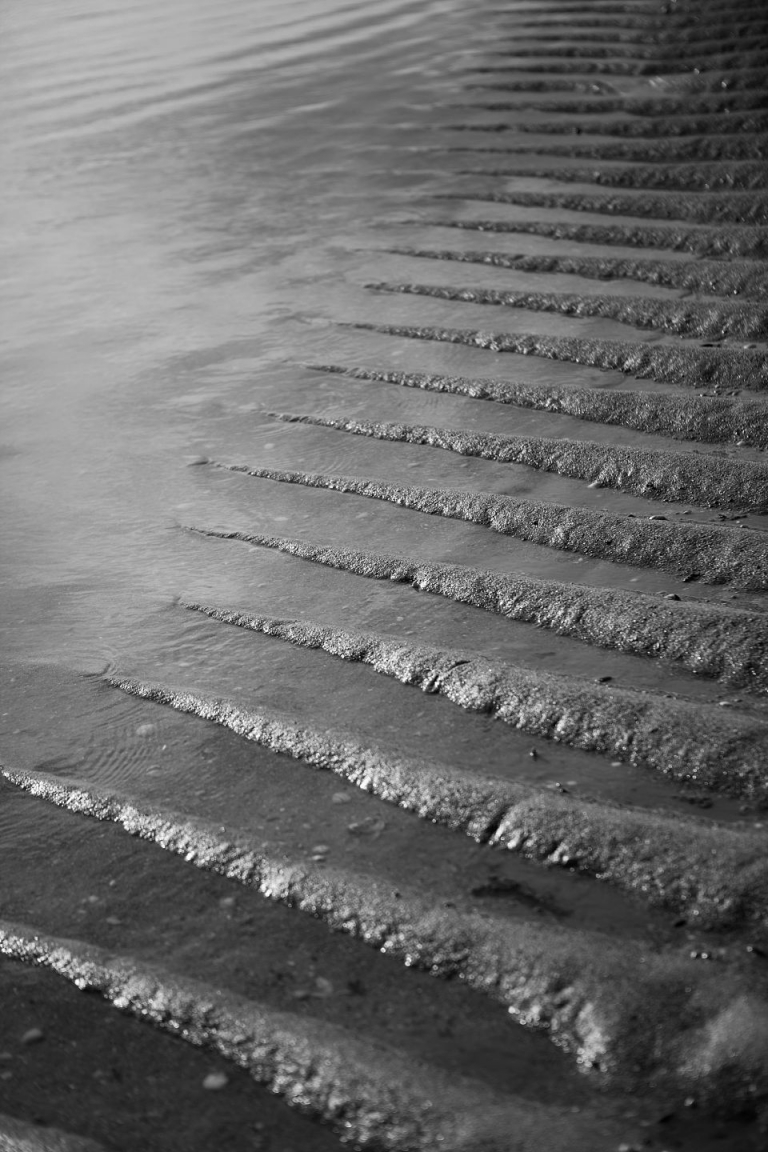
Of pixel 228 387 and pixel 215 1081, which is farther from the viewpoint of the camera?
pixel 228 387

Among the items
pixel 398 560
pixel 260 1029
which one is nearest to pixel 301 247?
pixel 398 560

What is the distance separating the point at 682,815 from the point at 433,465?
7.59 feet

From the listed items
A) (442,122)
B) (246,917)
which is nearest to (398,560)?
(246,917)

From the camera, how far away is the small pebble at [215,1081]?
264 centimetres

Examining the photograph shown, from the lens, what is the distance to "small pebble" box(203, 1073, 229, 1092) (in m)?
2.64

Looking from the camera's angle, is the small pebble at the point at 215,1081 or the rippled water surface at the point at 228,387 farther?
the rippled water surface at the point at 228,387

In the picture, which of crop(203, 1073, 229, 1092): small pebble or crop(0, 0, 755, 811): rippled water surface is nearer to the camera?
crop(203, 1073, 229, 1092): small pebble

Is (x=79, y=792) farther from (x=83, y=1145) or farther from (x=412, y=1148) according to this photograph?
(x=412, y=1148)

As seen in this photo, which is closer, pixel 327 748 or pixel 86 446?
pixel 327 748

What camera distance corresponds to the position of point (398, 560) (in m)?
4.50

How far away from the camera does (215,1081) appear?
2.65 m

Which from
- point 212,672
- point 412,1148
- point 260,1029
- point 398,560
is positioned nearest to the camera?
point 412,1148

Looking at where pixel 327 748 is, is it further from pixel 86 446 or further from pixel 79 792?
pixel 86 446

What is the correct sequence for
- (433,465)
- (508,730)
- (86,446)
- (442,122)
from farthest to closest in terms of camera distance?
(442,122), (86,446), (433,465), (508,730)
